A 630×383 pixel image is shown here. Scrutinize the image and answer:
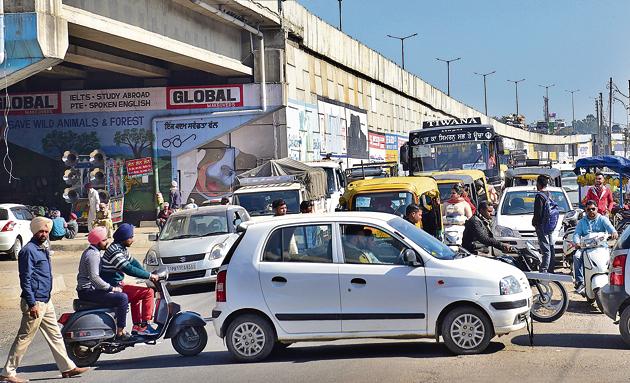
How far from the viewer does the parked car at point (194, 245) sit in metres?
18.7

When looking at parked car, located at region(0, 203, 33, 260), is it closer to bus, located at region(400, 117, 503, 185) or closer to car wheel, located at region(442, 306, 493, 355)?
bus, located at region(400, 117, 503, 185)

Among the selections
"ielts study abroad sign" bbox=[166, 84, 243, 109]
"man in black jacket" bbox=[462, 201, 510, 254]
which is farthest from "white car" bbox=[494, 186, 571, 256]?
"ielts study abroad sign" bbox=[166, 84, 243, 109]

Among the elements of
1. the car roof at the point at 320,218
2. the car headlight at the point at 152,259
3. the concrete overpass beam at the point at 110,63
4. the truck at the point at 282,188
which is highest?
the concrete overpass beam at the point at 110,63

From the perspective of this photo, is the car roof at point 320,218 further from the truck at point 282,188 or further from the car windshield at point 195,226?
the truck at point 282,188

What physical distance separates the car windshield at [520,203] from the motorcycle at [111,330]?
11164 mm

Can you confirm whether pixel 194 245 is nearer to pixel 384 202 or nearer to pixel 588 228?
pixel 384 202

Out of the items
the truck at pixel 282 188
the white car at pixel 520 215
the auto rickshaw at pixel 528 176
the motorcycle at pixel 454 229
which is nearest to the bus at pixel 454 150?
the auto rickshaw at pixel 528 176

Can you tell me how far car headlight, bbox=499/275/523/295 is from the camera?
1059 centimetres

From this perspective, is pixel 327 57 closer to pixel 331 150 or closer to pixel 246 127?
pixel 331 150

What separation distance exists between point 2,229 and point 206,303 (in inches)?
515

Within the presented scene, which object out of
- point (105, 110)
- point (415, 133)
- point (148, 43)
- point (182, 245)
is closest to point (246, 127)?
point (105, 110)

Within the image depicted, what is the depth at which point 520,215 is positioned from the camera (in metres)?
21.2

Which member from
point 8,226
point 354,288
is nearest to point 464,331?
point 354,288

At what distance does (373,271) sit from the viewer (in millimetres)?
10742
